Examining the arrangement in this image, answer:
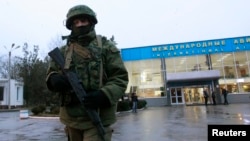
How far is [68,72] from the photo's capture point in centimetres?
282

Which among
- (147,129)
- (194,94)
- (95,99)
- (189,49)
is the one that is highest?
(189,49)

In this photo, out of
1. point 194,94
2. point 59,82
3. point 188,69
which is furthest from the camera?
point 188,69

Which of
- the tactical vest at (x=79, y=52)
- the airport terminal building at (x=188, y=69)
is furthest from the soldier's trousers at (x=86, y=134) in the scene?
the airport terminal building at (x=188, y=69)

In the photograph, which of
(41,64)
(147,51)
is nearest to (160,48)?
(147,51)

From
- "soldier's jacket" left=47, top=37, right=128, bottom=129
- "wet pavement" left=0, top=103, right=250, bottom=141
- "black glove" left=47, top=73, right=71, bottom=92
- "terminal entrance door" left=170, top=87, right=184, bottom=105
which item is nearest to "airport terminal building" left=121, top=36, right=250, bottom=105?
"terminal entrance door" left=170, top=87, right=184, bottom=105

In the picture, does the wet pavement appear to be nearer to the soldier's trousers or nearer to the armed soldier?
the soldier's trousers

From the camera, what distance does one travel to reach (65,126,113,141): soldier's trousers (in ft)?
9.23

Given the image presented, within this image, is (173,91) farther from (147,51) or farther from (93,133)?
(93,133)

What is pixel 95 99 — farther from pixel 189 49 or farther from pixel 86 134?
pixel 189 49

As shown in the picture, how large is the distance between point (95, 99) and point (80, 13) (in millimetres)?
852

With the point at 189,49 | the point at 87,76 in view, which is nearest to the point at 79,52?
the point at 87,76

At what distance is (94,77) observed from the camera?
2881 millimetres

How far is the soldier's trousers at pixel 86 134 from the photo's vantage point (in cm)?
281

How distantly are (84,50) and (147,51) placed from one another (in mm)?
39475
